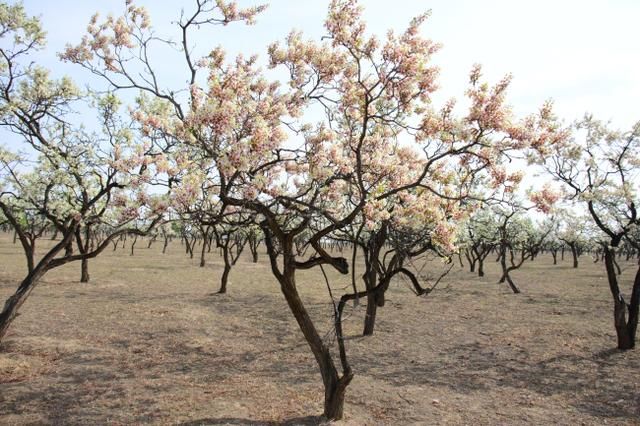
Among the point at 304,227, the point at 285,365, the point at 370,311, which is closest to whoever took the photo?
the point at 304,227

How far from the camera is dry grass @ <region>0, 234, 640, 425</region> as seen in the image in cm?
921

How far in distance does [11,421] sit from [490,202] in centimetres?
982

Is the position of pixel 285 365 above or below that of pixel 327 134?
below

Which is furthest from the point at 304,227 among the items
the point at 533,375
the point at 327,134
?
the point at 533,375

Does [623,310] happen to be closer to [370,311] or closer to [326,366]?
[370,311]

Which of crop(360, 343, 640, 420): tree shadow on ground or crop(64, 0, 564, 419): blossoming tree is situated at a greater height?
crop(64, 0, 564, 419): blossoming tree

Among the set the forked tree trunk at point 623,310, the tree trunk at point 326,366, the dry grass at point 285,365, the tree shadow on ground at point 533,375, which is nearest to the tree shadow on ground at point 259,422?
the dry grass at point 285,365

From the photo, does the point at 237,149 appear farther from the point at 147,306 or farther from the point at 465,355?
the point at 147,306

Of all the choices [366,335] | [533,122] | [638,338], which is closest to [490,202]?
[533,122]

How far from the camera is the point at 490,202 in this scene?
8.24 metres

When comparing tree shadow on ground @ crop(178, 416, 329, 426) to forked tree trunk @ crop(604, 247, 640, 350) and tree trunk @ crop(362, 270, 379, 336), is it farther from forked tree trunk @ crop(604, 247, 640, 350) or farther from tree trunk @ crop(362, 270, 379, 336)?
forked tree trunk @ crop(604, 247, 640, 350)

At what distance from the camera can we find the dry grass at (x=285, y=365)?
9.21 meters

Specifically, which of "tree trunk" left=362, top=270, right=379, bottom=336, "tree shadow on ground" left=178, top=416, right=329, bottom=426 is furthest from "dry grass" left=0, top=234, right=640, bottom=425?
"tree trunk" left=362, top=270, right=379, bottom=336

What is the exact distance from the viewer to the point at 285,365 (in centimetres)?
1264
